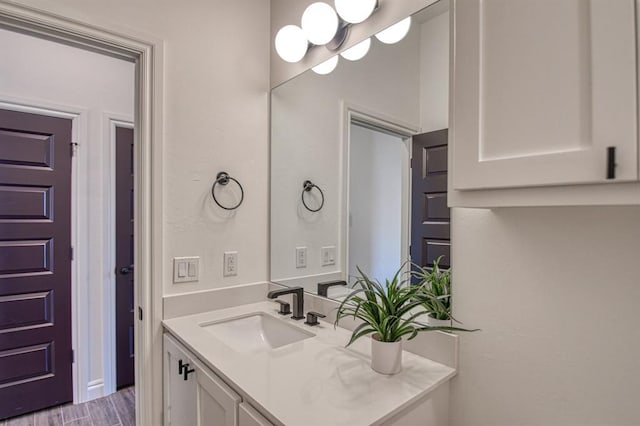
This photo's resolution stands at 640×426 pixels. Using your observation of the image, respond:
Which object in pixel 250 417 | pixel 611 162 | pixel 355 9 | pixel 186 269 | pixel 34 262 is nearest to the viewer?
pixel 611 162

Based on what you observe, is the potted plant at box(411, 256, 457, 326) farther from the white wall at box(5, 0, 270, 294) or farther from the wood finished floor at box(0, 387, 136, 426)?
the wood finished floor at box(0, 387, 136, 426)

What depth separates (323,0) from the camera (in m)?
1.50

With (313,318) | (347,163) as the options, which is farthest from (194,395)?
(347,163)

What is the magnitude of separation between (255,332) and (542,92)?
1.38m

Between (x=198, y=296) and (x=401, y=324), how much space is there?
97cm

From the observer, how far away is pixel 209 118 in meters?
1.58

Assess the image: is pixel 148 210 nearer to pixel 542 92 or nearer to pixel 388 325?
pixel 388 325

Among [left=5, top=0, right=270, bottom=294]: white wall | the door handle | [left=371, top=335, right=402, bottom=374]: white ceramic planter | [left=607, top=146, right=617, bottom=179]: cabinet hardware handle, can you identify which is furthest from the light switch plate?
[left=607, top=146, right=617, bottom=179]: cabinet hardware handle

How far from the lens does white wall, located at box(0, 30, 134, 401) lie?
2.17 meters

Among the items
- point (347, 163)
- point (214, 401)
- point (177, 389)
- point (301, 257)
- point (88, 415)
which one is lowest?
point (88, 415)

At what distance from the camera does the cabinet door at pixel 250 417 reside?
829 mm

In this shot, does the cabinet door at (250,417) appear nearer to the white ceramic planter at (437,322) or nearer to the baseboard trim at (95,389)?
the white ceramic planter at (437,322)

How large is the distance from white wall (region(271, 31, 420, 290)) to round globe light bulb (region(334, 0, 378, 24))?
113 millimetres

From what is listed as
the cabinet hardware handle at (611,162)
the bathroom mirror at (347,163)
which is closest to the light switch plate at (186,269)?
the bathroom mirror at (347,163)
